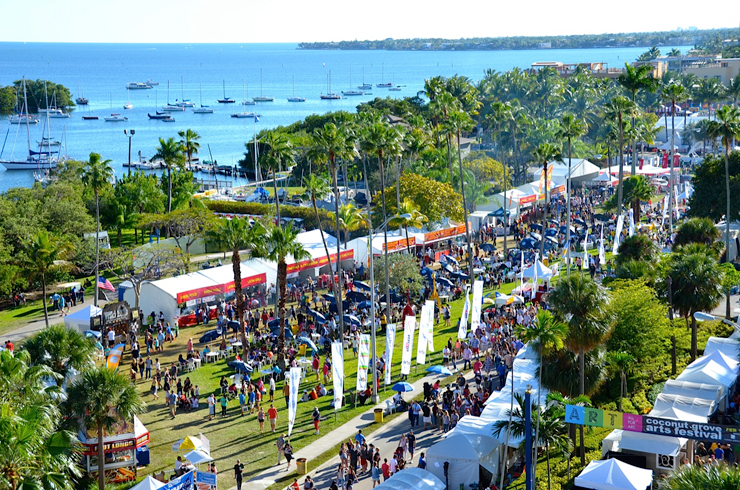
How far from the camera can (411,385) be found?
3494 cm

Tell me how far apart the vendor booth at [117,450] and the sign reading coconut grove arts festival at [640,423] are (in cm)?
1414

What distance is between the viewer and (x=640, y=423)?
23.4 meters

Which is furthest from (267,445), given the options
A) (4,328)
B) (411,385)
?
(4,328)

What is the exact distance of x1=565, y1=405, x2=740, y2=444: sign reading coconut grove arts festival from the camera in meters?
23.0

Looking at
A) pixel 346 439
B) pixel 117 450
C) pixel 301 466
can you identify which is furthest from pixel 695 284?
pixel 117 450

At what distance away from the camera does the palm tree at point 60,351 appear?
2678 centimetres

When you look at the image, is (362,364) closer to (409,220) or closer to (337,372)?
(337,372)

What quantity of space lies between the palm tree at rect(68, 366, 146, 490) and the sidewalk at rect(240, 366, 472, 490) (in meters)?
4.46

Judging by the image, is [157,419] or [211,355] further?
[211,355]

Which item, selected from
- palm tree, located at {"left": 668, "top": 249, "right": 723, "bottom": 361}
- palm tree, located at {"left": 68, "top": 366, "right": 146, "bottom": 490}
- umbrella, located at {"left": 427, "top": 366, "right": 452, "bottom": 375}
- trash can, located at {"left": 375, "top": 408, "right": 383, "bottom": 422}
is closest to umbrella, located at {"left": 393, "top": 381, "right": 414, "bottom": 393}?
trash can, located at {"left": 375, "top": 408, "right": 383, "bottom": 422}

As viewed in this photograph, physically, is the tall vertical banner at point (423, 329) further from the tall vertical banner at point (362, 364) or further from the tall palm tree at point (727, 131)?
the tall palm tree at point (727, 131)

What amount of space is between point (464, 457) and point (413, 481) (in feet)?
7.37

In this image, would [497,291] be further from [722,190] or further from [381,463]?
[381,463]

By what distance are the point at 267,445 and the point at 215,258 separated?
3047cm
